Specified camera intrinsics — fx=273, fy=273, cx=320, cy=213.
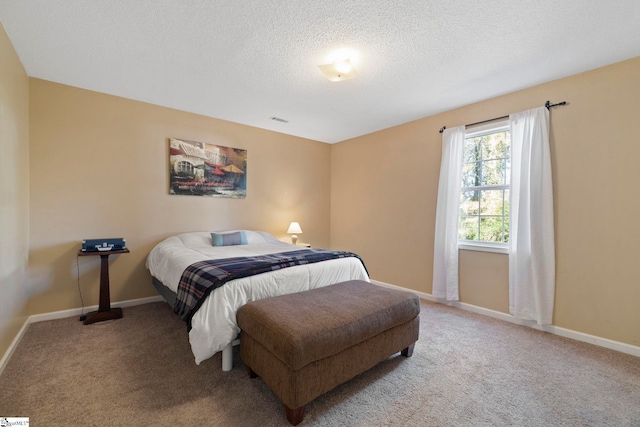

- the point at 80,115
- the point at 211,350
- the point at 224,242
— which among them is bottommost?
the point at 211,350

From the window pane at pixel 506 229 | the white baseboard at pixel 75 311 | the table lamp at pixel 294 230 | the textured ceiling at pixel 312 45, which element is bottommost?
the white baseboard at pixel 75 311

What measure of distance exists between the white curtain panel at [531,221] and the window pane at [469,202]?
1.56ft

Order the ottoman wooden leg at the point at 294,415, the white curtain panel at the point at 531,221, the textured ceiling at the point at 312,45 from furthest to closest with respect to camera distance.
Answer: the white curtain panel at the point at 531,221
the textured ceiling at the point at 312,45
the ottoman wooden leg at the point at 294,415

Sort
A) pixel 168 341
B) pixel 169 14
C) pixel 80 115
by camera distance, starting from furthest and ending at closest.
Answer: pixel 80 115, pixel 168 341, pixel 169 14

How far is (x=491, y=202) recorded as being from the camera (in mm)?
3275

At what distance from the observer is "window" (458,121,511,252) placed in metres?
3.17

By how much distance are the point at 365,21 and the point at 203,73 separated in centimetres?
166

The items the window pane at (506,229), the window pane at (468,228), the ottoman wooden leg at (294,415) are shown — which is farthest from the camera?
the window pane at (468,228)

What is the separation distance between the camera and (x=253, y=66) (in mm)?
2564

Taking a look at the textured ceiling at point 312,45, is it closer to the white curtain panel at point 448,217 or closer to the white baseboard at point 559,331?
the white curtain panel at point 448,217

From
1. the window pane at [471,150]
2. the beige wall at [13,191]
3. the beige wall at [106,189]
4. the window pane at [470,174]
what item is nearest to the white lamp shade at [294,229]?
the beige wall at [106,189]

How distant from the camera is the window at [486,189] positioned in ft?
10.4

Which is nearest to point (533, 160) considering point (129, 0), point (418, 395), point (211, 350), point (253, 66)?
point (418, 395)

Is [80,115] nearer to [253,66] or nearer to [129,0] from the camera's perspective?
[129,0]
